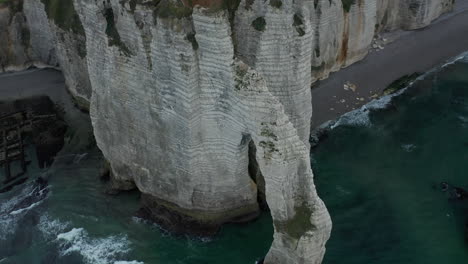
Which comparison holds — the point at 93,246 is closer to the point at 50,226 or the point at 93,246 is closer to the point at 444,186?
the point at 50,226

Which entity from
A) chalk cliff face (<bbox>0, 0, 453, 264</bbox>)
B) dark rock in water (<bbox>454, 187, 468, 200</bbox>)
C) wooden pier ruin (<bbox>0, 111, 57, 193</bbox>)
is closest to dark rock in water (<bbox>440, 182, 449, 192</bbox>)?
dark rock in water (<bbox>454, 187, 468, 200</bbox>)

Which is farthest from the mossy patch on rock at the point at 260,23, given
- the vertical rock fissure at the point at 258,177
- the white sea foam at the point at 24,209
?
the white sea foam at the point at 24,209

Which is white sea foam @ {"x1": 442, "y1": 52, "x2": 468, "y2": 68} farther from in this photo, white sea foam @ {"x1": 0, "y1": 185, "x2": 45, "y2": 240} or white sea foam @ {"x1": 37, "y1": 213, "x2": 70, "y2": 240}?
white sea foam @ {"x1": 0, "y1": 185, "x2": 45, "y2": 240}

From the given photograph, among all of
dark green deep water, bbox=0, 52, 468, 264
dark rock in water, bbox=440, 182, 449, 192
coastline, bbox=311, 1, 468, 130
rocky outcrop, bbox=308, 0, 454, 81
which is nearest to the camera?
dark green deep water, bbox=0, 52, 468, 264

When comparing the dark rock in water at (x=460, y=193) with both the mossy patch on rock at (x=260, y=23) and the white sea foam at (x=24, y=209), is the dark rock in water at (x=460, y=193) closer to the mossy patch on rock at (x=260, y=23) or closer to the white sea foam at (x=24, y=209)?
the mossy patch on rock at (x=260, y=23)

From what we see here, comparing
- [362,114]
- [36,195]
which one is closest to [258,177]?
[362,114]

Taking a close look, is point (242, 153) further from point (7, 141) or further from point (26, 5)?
point (26, 5)
